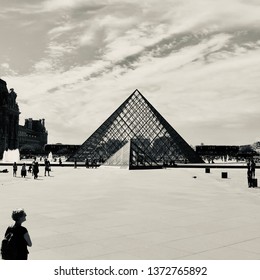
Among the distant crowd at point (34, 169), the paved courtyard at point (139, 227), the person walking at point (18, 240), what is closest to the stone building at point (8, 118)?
the distant crowd at point (34, 169)

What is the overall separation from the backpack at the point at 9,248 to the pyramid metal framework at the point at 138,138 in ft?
161

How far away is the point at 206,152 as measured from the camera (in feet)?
369

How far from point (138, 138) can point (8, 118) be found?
60352 mm

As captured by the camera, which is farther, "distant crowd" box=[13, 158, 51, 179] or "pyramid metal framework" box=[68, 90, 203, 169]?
"pyramid metal framework" box=[68, 90, 203, 169]

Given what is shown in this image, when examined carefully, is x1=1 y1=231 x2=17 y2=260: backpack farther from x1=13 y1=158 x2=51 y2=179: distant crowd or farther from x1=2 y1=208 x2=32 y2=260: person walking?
x1=13 y1=158 x2=51 y2=179: distant crowd

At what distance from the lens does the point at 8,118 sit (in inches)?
4139

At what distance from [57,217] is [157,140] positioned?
47.3 meters

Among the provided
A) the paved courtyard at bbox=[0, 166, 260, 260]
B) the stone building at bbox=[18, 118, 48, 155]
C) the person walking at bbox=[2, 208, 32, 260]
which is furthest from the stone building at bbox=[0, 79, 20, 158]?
the person walking at bbox=[2, 208, 32, 260]

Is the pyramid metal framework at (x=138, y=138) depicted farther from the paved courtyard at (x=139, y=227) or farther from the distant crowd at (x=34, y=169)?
the paved courtyard at (x=139, y=227)

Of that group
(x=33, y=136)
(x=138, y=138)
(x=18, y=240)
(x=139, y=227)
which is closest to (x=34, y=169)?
(x=139, y=227)

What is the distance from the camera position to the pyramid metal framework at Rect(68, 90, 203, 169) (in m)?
54.2

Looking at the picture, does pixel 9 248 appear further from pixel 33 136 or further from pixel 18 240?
pixel 33 136

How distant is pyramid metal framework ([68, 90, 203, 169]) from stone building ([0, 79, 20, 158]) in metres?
48.0
